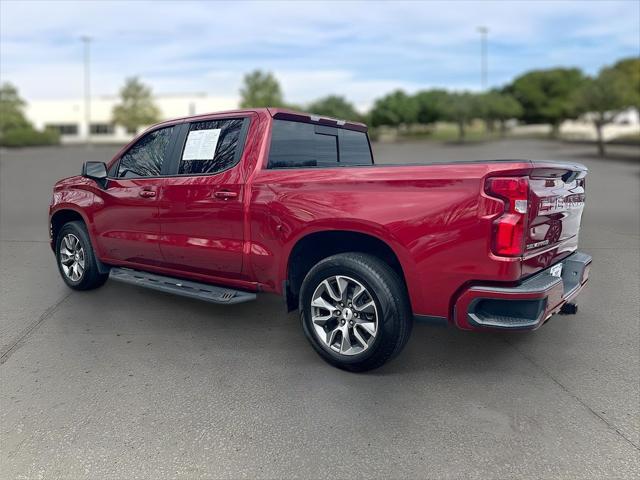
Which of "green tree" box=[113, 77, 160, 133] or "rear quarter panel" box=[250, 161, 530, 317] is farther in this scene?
"green tree" box=[113, 77, 160, 133]

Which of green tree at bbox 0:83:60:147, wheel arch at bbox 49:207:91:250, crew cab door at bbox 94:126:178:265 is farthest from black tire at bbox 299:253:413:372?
green tree at bbox 0:83:60:147

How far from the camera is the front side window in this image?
5.43 m

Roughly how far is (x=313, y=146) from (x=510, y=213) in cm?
228

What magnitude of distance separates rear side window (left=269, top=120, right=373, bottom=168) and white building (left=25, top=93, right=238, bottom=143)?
8017 centimetres

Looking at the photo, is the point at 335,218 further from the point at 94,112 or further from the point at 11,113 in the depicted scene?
the point at 94,112

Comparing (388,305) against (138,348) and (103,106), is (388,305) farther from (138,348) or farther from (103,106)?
(103,106)

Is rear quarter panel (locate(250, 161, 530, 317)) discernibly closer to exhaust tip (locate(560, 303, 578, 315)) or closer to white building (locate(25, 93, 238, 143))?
exhaust tip (locate(560, 303, 578, 315))

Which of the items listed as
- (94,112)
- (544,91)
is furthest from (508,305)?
(94,112)

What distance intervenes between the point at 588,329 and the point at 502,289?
222cm

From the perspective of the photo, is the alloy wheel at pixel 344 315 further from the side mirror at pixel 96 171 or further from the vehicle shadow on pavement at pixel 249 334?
the side mirror at pixel 96 171

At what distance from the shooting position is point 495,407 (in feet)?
12.2

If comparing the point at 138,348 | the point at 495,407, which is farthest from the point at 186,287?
the point at 495,407

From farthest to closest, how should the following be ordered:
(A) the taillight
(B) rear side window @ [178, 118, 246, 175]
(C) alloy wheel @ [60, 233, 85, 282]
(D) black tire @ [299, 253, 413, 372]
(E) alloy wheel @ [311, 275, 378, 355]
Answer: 1. (C) alloy wheel @ [60, 233, 85, 282]
2. (B) rear side window @ [178, 118, 246, 175]
3. (E) alloy wheel @ [311, 275, 378, 355]
4. (D) black tire @ [299, 253, 413, 372]
5. (A) the taillight

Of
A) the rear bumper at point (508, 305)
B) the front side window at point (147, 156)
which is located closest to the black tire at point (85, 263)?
the front side window at point (147, 156)
